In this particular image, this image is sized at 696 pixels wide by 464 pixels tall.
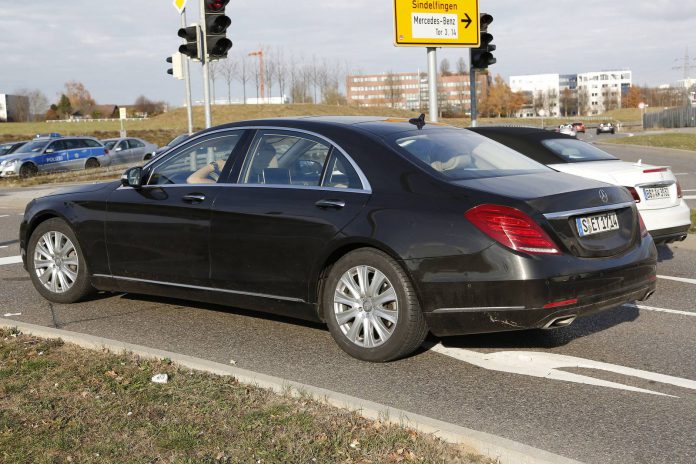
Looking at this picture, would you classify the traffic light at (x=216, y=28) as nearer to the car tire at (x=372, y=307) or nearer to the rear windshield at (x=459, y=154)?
the rear windshield at (x=459, y=154)

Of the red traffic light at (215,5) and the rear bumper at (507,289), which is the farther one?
the red traffic light at (215,5)

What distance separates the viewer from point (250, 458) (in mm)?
3645

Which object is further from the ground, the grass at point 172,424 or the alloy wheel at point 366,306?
the alloy wheel at point 366,306

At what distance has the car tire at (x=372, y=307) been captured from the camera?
5.25m

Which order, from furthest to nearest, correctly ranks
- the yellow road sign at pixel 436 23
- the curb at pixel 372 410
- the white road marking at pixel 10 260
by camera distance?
1. the yellow road sign at pixel 436 23
2. the white road marking at pixel 10 260
3. the curb at pixel 372 410

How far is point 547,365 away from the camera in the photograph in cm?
535

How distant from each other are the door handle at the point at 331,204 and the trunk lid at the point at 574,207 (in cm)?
77

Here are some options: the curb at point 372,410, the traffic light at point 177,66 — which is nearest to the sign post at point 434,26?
the traffic light at point 177,66

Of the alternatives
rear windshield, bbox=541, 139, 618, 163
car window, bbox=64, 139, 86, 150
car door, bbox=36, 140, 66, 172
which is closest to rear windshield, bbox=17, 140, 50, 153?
car door, bbox=36, 140, 66, 172

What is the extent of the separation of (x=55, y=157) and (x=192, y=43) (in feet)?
62.5

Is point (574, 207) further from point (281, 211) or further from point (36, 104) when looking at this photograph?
point (36, 104)

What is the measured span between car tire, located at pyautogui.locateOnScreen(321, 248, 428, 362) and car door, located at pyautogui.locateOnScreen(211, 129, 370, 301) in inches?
9.1

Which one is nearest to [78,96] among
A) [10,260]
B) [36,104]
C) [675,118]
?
[36,104]

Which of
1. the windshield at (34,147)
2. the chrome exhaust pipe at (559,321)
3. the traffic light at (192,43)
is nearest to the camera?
Answer: the chrome exhaust pipe at (559,321)
